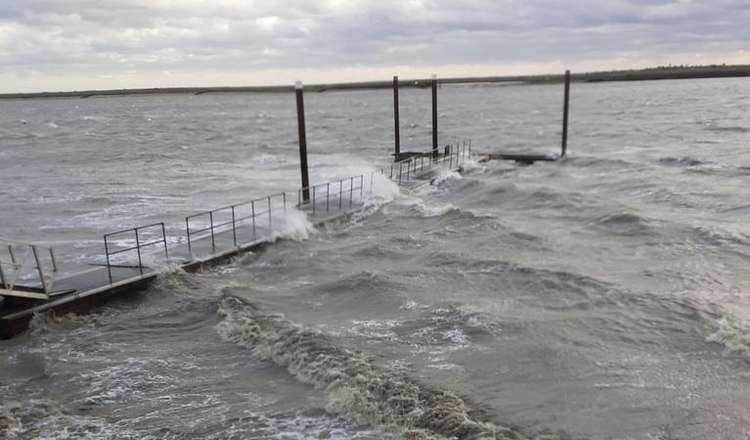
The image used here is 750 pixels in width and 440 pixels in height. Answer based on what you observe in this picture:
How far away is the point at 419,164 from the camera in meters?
34.6

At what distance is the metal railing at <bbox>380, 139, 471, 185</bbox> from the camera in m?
30.3

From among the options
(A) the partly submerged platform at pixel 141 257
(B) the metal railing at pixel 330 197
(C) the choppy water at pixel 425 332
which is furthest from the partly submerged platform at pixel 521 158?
(A) the partly submerged platform at pixel 141 257

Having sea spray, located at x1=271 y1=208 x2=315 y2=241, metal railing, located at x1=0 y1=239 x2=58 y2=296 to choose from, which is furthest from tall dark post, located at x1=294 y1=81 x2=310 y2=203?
metal railing, located at x1=0 y1=239 x2=58 y2=296

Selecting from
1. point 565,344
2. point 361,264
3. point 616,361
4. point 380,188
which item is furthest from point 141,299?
point 380,188

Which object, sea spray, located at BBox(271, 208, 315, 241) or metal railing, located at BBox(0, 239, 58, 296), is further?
sea spray, located at BBox(271, 208, 315, 241)

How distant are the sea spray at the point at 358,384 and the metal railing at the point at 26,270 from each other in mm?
3674

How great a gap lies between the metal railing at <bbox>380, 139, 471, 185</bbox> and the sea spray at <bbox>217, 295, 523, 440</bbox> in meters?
17.3

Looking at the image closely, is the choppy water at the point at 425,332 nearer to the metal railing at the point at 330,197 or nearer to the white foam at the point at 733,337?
the white foam at the point at 733,337

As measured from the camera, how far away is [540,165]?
3772 cm

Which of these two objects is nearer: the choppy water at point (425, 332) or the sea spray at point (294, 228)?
the choppy water at point (425, 332)

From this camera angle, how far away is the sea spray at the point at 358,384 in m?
8.52

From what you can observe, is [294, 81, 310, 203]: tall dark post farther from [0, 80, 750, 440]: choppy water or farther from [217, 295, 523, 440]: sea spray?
[217, 295, 523, 440]: sea spray

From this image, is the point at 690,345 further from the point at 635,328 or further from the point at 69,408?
the point at 69,408

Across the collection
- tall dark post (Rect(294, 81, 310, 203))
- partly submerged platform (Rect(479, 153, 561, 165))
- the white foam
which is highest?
tall dark post (Rect(294, 81, 310, 203))
